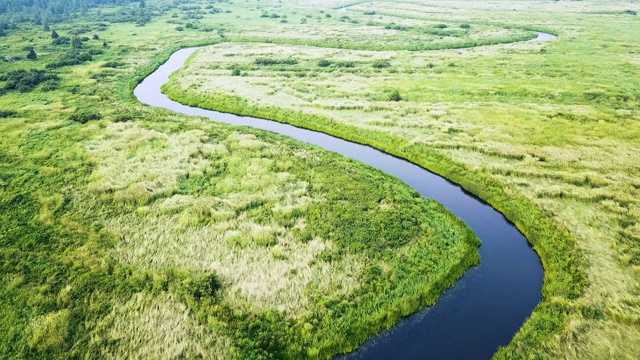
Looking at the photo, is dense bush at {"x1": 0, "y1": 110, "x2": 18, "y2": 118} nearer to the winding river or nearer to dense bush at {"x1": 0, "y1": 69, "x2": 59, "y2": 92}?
dense bush at {"x1": 0, "y1": 69, "x2": 59, "y2": 92}

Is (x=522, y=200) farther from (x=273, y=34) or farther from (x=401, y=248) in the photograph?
(x=273, y=34)

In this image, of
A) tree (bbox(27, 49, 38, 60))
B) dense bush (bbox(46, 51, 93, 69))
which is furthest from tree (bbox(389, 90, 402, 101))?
tree (bbox(27, 49, 38, 60))

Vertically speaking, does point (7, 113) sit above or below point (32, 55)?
above

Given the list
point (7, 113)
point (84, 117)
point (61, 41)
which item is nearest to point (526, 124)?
point (84, 117)

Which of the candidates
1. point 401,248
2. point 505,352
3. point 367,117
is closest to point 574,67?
point 367,117

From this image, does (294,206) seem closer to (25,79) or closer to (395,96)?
(395,96)

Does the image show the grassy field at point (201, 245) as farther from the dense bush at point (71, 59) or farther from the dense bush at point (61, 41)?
the dense bush at point (61, 41)

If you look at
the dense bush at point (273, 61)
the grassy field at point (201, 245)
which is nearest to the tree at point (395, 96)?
the grassy field at point (201, 245)

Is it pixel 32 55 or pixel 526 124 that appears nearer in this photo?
pixel 526 124
